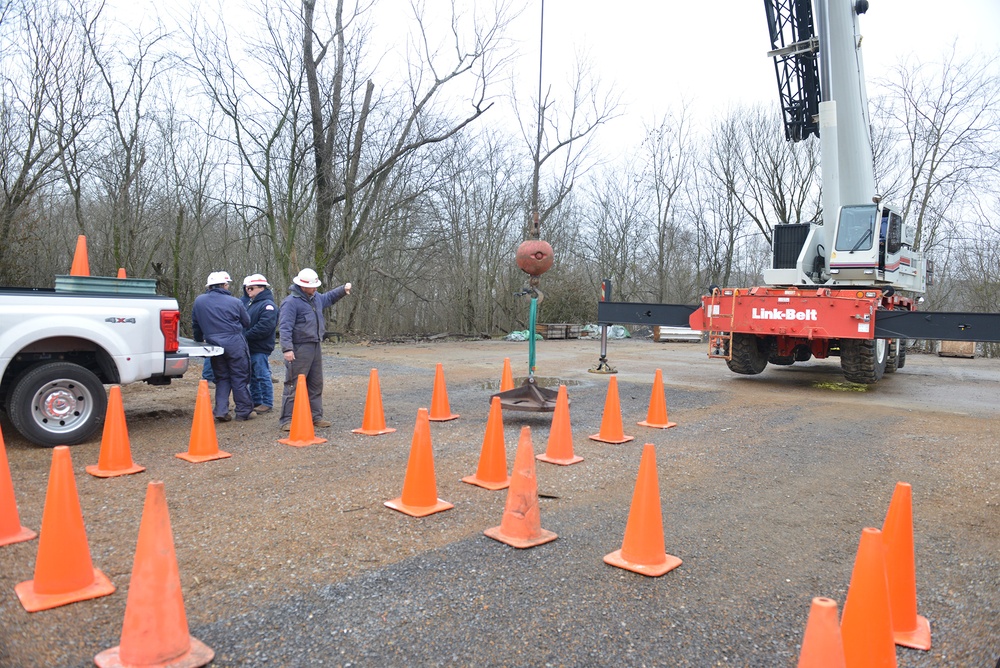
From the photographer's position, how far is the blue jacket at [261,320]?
28.7ft

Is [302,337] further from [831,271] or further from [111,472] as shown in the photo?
[831,271]

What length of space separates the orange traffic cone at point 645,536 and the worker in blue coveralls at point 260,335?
605 cm

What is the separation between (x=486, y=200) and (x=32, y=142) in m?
20.2

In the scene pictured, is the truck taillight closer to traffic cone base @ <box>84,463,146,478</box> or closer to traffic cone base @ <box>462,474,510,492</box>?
traffic cone base @ <box>84,463,146,478</box>

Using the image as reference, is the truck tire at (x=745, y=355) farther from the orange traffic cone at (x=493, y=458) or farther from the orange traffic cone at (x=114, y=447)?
the orange traffic cone at (x=114, y=447)

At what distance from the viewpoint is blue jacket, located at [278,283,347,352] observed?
761 centimetres

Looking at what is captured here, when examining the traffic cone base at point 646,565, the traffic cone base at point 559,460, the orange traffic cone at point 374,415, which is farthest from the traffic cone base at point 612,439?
the traffic cone base at point 646,565

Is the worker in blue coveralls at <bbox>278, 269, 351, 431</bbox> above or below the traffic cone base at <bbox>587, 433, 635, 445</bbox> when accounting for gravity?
above

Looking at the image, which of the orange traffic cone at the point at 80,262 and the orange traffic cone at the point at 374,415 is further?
the orange traffic cone at the point at 80,262

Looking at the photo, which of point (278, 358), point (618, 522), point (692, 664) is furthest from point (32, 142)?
point (692, 664)

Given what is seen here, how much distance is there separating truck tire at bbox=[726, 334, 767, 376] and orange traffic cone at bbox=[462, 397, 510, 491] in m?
8.58

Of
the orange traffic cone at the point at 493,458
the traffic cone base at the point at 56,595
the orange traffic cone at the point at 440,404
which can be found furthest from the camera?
the orange traffic cone at the point at 440,404

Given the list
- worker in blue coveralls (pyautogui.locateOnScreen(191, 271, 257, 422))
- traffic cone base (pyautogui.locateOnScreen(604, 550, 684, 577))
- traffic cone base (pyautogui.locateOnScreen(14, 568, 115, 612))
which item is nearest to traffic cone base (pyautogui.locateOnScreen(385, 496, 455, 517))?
traffic cone base (pyautogui.locateOnScreen(604, 550, 684, 577))

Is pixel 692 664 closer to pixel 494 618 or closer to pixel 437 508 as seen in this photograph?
pixel 494 618
